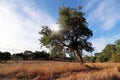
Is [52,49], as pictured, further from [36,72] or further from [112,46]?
[112,46]

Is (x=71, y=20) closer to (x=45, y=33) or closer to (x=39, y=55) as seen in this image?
(x=45, y=33)

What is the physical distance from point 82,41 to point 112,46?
59.7 meters

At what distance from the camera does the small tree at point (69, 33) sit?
25.7m

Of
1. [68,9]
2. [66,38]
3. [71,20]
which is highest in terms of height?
[68,9]

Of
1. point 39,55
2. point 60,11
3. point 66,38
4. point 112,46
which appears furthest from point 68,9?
point 112,46

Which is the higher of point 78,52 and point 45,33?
point 45,33

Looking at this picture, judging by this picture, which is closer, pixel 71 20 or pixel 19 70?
pixel 19 70

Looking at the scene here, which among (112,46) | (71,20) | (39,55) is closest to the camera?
(71,20)

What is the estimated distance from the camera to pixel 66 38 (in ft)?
85.9

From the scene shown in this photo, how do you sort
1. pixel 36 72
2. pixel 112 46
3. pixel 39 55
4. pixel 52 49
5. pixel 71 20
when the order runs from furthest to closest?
1. pixel 112 46
2. pixel 39 55
3. pixel 52 49
4. pixel 71 20
5. pixel 36 72

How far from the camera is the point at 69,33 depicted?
85.4 ft

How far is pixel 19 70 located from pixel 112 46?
74143 mm

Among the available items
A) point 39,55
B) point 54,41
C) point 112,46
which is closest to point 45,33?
point 54,41

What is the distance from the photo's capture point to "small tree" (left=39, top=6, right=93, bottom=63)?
84.4 ft
